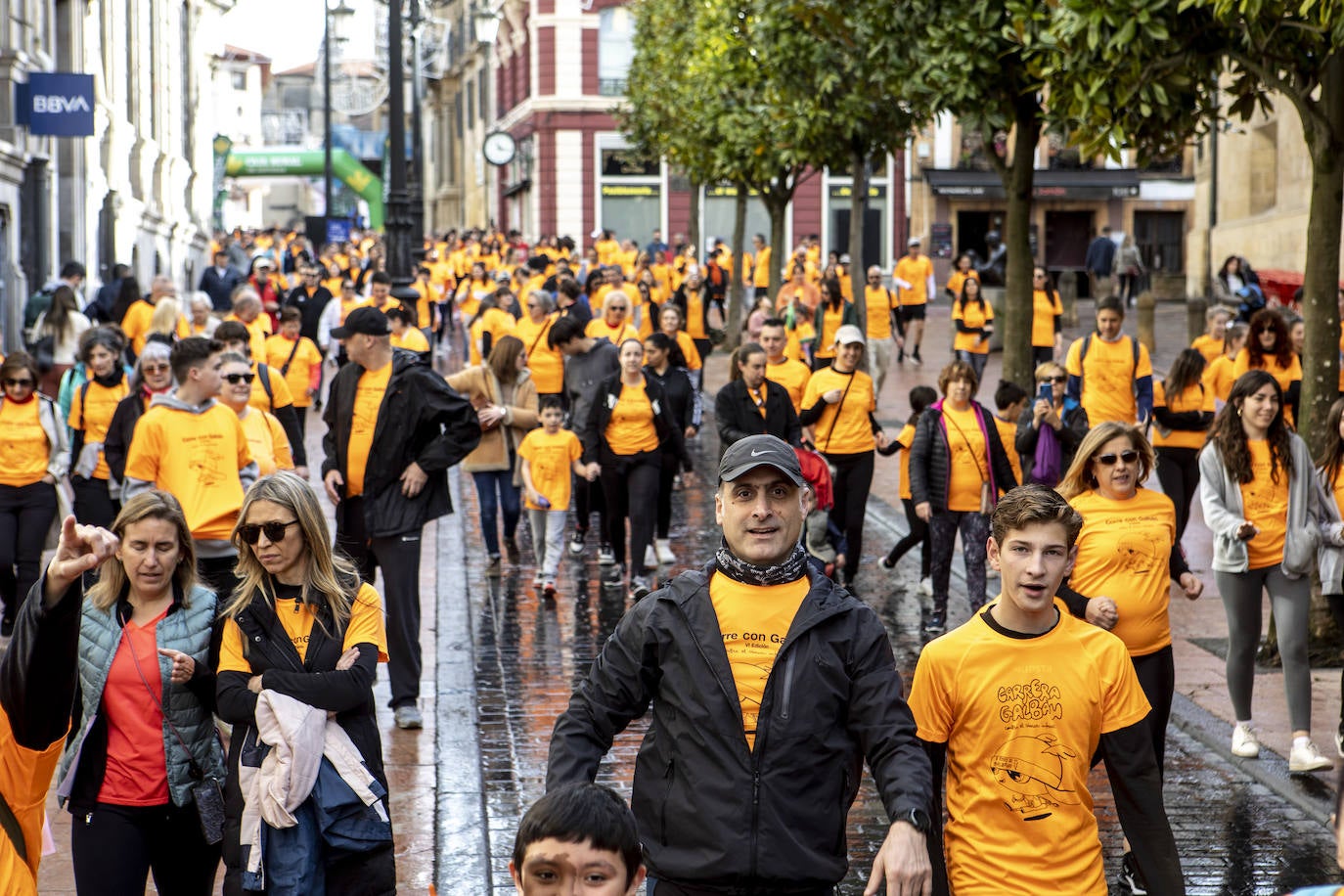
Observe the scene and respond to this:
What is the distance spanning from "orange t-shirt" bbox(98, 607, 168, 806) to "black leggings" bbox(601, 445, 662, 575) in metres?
6.79

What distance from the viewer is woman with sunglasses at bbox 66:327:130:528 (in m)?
10.4

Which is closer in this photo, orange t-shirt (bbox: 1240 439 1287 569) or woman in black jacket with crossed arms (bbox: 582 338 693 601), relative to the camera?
orange t-shirt (bbox: 1240 439 1287 569)

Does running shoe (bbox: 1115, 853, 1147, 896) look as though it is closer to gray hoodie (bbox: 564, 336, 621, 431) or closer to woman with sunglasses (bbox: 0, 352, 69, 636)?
woman with sunglasses (bbox: 0, 352, 69, 636)

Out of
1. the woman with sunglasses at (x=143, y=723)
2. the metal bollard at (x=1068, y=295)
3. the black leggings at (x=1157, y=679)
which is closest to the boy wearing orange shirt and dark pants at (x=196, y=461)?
the woman with sunglasses at (x=143, y=723)

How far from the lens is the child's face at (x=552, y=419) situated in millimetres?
12570

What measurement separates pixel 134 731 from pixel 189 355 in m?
3.32

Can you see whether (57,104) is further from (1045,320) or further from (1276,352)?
(1276,352)

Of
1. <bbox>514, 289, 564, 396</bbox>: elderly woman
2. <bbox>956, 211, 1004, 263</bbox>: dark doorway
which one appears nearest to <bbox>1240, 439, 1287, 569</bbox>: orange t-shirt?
<bbox>514, 289, 564, 396</bbox>: elderly woman

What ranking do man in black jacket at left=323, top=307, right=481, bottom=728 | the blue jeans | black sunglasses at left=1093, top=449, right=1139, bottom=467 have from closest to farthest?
black sunglasses at left=1093, top=449, right=1139, bottom=467
man in black jacket at left=323, top=307, right=481, bottom=728
the blue jeans

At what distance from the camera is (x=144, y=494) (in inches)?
210

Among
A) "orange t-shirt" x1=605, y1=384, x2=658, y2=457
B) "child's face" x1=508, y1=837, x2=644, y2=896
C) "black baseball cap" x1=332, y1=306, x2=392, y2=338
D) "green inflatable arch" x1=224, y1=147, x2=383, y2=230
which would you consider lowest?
"child's face" x1=508, y1=837, x2=644, y2=896

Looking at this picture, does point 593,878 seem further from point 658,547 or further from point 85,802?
point 658,547

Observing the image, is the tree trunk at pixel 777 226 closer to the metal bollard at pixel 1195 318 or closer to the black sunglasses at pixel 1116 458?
the metal bollard at pixel 1195 318

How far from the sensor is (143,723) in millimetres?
5082
